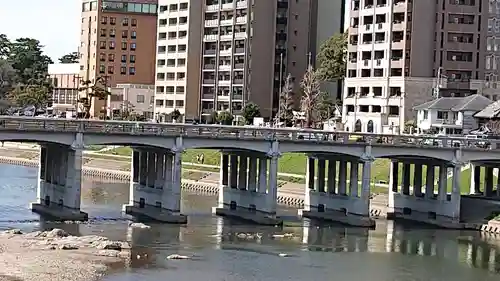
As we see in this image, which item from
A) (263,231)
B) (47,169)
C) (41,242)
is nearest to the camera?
(41,242)

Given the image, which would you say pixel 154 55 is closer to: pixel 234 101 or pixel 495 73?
pixel 234 101

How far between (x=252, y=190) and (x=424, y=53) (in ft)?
154

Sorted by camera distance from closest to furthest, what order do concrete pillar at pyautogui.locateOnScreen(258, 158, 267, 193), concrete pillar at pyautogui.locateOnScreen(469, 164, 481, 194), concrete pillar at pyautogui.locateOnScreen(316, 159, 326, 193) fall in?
1. concrete pillar at pyautogui.locateOnScreen(258, 158, 267, 193)
2. concrete pillar at pyautogui.locateOnScreen(316, 159, 326, 193)
3. concrete pillar at pyautogui.locateOnScreen(469, 164, 481, 194)

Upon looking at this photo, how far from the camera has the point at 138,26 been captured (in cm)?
16650

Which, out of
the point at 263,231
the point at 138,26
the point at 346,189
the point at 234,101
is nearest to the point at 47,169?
the point at 263,231

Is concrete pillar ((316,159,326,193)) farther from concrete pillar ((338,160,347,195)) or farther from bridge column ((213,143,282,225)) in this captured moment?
bridge column ((213,143,282,225))

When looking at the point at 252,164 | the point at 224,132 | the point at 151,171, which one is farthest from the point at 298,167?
the point at 224,132

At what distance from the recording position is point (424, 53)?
115m

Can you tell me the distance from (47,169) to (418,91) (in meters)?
55.4

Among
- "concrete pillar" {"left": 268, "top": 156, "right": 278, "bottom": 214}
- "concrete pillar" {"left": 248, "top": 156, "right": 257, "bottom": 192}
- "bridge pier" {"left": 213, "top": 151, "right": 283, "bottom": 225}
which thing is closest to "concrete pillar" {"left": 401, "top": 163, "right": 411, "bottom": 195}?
"bridge pier" {"left": 213, "top": 151, "right": 283, "bottom": 225}

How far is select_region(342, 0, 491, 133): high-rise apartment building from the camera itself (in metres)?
115

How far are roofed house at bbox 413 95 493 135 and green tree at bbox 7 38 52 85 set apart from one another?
9114cm

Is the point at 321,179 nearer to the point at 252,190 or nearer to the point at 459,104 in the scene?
the point at 252,190

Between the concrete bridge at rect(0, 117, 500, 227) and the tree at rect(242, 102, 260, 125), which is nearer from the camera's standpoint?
the concrete bridge at rect(0, 117, 500, 227)
